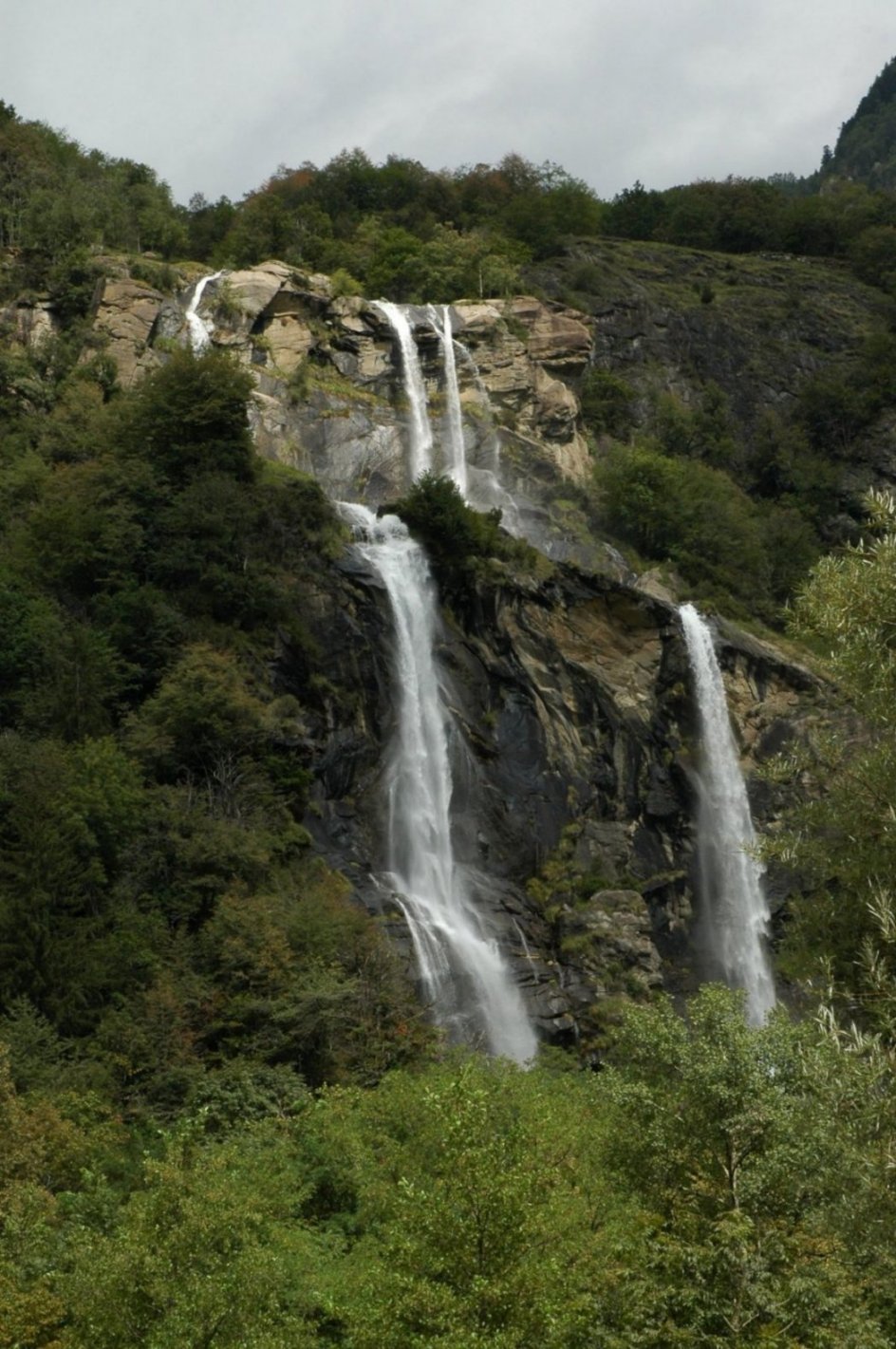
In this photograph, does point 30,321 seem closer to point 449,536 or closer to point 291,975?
point 449,536

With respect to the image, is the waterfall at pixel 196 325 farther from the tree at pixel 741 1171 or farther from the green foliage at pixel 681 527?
the tree at pixel 741 1171

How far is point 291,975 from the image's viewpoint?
106 feet

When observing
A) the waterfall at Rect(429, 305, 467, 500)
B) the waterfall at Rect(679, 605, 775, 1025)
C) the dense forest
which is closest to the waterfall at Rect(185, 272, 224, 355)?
the dense forest

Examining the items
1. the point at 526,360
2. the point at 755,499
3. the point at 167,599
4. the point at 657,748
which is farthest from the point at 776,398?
the point at 167,599

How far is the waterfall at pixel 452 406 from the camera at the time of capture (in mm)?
60250

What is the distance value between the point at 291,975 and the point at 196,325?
3314 cm

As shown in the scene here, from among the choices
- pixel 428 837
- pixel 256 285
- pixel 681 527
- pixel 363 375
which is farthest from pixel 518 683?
pixel 256 285

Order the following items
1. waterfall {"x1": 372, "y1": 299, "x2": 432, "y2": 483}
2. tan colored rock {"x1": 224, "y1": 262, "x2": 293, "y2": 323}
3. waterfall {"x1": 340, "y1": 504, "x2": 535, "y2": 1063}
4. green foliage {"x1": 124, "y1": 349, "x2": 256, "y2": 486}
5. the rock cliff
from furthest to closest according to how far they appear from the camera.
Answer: tan colored rock {"x1": 224, "y1": 262, "x2": 293, "y2": 323} < waterfall {"x1": 372, "y1": 299, "x2": 432, "y2": 483} < green foliage {"x1": 124, "y1": 349, "x2": 256, "y2": 486} < the rock cliff < waterfall {"x1": 340, "y1": 504, "x2": 535, "y2": 1063}

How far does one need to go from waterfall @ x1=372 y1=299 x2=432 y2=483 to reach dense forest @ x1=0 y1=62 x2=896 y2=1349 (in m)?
6.54

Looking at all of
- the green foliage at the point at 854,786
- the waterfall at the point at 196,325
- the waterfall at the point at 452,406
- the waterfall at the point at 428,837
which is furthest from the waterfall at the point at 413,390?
the green foliage at the point at 854,786

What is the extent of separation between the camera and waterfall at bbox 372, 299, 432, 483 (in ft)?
197

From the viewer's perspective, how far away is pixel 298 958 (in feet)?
108

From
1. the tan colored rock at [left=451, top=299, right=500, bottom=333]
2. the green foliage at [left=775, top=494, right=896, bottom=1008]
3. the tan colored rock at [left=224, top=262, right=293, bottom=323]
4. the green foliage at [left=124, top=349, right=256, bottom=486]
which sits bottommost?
the green foliage at [left=775, top=494, right=896, bottom=1008]

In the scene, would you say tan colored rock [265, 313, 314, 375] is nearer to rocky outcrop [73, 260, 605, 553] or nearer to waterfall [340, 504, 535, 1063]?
rocky outcrop [73, 260, 605, 553]
